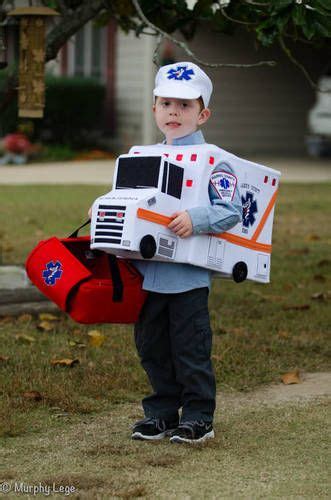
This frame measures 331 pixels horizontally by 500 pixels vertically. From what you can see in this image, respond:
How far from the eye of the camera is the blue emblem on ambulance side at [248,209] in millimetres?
4891

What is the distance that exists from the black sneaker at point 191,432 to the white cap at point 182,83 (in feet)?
4.45

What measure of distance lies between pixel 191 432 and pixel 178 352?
341 millimetres

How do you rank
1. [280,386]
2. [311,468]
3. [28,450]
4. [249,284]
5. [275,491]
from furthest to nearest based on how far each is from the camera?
1. [249,284]
2. [280,386]
3. [28,450]
4. [311,468]
5. [275,491]

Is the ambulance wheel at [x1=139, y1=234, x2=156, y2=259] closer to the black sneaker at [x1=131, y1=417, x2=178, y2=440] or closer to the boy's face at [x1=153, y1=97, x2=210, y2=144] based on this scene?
the boy's face at [x1=153, y1=97, x2=210, y2=144]

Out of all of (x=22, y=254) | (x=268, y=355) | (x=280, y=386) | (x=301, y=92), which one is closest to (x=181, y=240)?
(x=280, y=386)

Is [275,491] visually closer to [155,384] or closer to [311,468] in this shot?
[311,468]

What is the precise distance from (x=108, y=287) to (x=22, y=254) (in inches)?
212

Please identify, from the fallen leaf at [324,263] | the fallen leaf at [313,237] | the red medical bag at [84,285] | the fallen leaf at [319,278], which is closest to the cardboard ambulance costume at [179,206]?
the red medical bag at [84,285]

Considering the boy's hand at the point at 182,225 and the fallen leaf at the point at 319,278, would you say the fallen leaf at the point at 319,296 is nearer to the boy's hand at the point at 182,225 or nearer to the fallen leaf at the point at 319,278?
the fallen leaf at the point at 319,278

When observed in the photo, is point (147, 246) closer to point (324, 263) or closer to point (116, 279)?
point (116, 279)

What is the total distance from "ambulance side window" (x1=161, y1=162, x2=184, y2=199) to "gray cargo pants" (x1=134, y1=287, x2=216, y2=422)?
446 mm

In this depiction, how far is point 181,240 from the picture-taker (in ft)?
15.3

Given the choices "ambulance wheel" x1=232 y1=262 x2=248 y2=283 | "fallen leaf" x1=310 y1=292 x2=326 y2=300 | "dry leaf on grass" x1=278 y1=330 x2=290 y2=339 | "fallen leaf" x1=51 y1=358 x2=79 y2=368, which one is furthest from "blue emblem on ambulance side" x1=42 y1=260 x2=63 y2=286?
"fallen leaf" x1=310 y1=292 x2=326 y2=300

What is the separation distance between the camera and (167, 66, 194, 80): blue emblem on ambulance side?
15.7ft
